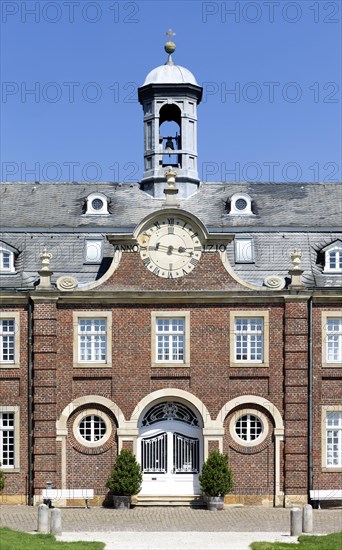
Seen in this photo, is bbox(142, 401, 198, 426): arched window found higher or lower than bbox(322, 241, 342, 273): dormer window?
lower

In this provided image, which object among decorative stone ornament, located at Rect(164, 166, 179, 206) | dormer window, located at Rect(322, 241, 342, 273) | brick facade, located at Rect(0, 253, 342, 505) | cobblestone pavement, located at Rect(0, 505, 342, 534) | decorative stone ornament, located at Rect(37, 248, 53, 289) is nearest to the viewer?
cobblestone pavement, located at Rect(0, 505, 342, 534)

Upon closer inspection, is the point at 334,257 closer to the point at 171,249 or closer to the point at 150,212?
the point at 171,249

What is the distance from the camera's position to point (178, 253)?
41344 millimetres

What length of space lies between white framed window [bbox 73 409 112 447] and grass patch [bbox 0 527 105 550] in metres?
8.34

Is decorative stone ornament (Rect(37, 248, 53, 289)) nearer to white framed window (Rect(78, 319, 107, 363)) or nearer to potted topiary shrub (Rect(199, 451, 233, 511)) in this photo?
white framed window (Rect(78, 319, 107, 363))

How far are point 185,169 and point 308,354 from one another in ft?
34.2

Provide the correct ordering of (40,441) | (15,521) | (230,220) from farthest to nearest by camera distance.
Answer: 1. (230,220)
2. (40,441)
3. (15,521)

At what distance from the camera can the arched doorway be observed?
135ft

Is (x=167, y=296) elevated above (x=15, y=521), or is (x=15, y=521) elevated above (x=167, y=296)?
(x=167, y=296)

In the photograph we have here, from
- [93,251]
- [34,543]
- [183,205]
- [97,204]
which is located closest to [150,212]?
[183,205]

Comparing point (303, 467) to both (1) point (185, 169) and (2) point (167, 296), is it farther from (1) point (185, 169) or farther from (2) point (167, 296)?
(1) point (185, 169)

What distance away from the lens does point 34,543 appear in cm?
3084

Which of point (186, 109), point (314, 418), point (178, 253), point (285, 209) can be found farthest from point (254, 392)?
point (186, 109)

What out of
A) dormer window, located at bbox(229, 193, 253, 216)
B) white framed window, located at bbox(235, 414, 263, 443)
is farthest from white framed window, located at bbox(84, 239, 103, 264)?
white framed window, located at bbox(235, 414, 263, 443)
